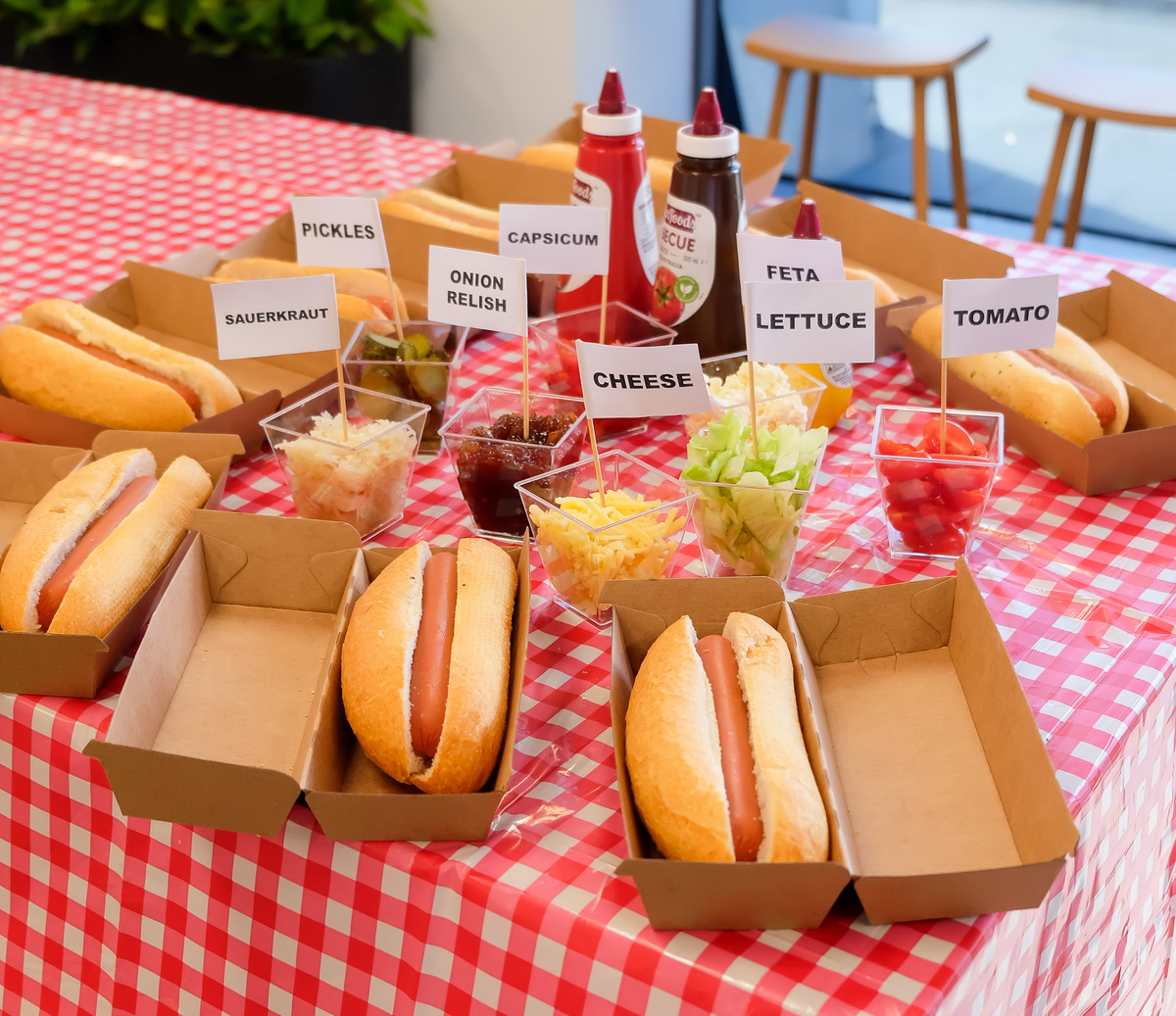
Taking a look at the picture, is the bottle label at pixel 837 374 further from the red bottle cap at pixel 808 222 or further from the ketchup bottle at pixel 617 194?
the ketchup bottle at pixel 617 194

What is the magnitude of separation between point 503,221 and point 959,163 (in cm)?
360

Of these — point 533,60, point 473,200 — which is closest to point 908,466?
point 473,200

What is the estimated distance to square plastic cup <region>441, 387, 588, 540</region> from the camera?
4.96 ft

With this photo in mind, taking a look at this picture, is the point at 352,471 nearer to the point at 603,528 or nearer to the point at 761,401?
the point at 603,528

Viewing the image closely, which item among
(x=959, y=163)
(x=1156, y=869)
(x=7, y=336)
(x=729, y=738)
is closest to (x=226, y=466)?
(x=7, y=336)

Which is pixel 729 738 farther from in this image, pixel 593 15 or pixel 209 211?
pixel 593 15

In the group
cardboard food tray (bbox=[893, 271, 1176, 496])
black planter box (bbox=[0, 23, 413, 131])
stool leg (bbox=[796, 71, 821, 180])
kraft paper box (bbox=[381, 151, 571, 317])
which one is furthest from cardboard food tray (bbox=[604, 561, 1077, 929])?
black planter box (bbox=[0, 23, 413, 131])

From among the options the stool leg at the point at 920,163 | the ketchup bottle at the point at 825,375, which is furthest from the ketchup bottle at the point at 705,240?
the stool leg at the point at 920,163

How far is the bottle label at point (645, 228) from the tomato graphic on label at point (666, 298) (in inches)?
1.2

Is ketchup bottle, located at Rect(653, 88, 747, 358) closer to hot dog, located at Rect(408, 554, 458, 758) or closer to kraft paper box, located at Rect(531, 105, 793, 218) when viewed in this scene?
kraft paper box, located at Rect(531, 105, 793, 218)

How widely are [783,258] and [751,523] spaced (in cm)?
45

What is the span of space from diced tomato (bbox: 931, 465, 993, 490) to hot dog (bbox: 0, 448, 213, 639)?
0.97 m

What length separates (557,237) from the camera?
1743 millimetres

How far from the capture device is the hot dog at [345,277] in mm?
2082
